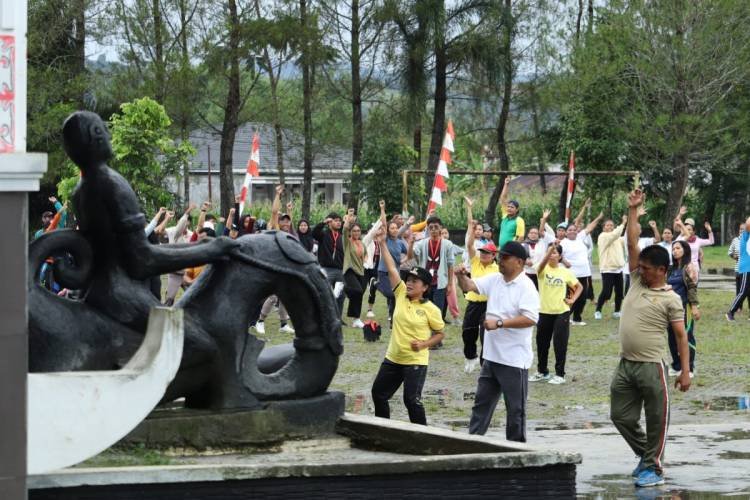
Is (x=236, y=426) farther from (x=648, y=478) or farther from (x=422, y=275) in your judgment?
(x=648, y=478)

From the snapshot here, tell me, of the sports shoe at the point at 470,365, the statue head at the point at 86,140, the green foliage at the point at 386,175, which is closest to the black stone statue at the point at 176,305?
the statue head at the point at 86,140

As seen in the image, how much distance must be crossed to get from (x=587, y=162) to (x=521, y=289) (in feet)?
109

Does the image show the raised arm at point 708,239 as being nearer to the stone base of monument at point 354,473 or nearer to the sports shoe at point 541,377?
the sports shoe at point 541,377

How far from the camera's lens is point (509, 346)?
11.0 m

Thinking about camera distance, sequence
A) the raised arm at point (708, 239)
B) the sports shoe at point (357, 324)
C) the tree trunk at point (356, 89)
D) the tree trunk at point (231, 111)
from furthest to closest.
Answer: the tree trunk at point (356, 89)
the tree trunk at point (231, 111)
the raised arm at point (708, 239)
the sports shoe at point (357, 324)

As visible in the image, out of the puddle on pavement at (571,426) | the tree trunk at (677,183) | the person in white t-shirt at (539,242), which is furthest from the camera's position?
the tree trunk at (677,183)

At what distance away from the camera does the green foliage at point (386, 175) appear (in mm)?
39688

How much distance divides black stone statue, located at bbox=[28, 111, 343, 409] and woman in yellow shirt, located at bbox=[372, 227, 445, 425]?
173 centimetres

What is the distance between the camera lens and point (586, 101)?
44.3 m

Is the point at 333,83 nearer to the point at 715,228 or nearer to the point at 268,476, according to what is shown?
the point at 715,228

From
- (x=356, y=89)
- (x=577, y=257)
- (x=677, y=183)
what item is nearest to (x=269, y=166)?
(x=356, y=89)

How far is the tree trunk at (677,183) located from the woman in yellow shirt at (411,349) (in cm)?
3317

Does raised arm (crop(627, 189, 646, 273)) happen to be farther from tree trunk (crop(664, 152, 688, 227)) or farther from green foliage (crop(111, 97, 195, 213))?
tree trunk (crop(664, 152, 688, 227))

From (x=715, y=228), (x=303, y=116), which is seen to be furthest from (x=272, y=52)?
(x=715, y=228)
